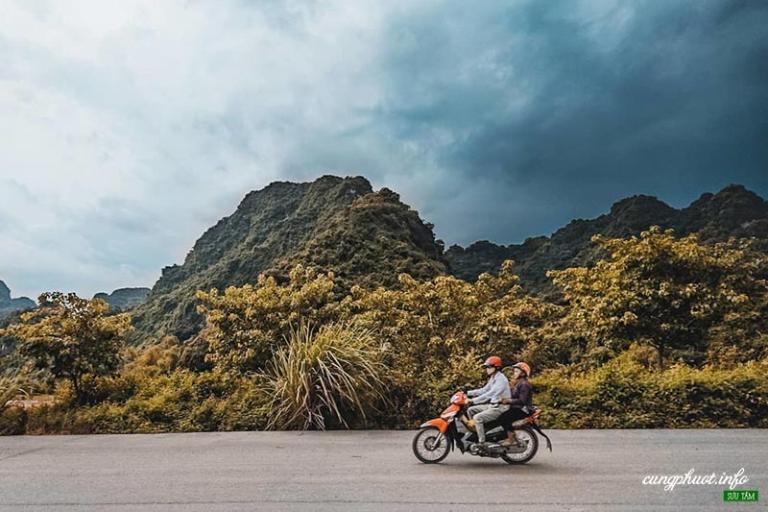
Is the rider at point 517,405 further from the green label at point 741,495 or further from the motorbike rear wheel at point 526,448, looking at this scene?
the green label at point 741,495

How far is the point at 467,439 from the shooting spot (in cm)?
679

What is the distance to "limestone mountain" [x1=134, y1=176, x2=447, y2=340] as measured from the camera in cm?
3978

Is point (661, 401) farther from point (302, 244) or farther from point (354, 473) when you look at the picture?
point (302, 244)

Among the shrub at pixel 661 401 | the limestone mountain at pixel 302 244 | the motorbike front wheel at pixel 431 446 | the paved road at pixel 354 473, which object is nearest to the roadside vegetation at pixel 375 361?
the shrub at pixel 661 401

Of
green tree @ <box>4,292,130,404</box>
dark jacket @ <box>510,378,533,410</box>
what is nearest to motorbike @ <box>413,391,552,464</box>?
dark jacket @ <box>510,378,533,410</box>

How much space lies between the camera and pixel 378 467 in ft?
21.6

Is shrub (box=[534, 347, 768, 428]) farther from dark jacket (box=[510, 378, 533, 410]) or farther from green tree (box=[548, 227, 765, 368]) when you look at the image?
green tree (box=[548, 227, 765, 368])

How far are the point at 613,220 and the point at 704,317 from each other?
37018mm

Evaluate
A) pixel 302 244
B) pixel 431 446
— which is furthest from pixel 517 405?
pixel 302 244

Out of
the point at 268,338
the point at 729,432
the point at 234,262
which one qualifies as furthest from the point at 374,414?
the point at 234,262

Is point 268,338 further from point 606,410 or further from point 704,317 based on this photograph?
point 704,317

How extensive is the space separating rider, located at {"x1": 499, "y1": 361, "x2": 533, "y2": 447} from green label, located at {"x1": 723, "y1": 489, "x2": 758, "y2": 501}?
2.12 metres

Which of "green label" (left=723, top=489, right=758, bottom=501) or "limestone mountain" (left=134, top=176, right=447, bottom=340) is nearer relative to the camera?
"green label" (left=723, top=489, right=758, bottom=501)

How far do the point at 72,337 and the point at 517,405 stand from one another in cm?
804
